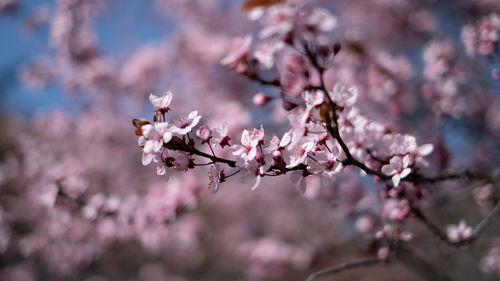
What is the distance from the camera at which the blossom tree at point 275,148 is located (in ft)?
3.92

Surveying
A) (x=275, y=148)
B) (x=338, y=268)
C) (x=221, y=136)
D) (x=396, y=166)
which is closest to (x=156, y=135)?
(x=221, y=136)

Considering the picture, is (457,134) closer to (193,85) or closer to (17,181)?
(193,85)

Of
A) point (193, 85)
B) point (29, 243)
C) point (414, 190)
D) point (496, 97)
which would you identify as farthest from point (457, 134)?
point (29, 243)

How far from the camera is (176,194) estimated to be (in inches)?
94.4

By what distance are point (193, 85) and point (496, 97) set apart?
495 centimetres

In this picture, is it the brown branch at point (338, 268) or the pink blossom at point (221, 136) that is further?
the brown branch at point (338, 268)

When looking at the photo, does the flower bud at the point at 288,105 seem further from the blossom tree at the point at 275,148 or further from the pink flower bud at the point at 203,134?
the pink flower bud at the point at 203,134

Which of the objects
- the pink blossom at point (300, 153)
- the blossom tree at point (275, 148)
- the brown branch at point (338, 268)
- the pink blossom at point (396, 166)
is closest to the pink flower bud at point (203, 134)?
the blossom tree at point (275, 148)

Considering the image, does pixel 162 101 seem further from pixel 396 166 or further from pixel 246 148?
pixel 396 166

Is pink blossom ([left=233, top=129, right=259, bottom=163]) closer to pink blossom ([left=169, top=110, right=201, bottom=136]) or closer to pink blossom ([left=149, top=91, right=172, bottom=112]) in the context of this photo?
pink blossom ([left=169, top=110, right=201, bottom=136])

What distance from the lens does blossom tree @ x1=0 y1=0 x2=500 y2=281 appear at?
1.19 metres

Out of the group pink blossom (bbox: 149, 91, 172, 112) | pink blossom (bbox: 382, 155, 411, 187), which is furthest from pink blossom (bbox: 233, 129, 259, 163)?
pink blossom (bbox: 382, 155, 411, 187)

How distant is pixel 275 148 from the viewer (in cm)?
117

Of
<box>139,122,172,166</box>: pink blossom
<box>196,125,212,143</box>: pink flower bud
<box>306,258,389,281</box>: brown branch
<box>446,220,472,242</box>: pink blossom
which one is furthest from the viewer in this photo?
<box>446,220,472,242</box>: pink blossom
